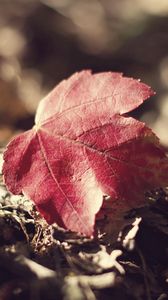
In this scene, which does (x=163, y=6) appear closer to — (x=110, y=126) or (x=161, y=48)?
(x=161, y=48)

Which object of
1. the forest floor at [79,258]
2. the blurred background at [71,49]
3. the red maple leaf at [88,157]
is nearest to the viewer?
the forest floor at [79,258]

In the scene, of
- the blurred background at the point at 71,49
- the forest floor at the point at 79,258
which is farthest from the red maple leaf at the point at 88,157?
the blurred background at the point at 71,49

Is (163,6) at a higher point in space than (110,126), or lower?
higher

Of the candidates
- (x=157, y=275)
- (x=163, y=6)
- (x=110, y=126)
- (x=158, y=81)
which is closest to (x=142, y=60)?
(x=158, y=81)

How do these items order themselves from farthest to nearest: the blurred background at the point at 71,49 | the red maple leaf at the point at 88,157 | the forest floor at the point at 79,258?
the blurred background at the point at 71,49 → the red maple leaf at the point at 88,157 → the forest floor at the point at 79,258

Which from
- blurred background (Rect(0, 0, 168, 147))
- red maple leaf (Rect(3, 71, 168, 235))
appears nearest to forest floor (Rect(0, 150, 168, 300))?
red maple leaf (Rect(3, 71, 168, 235))

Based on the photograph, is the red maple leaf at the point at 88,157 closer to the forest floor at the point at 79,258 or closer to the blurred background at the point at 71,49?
the forest floor at the point at 79,258
